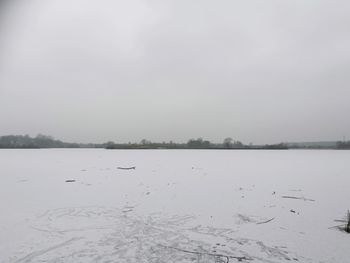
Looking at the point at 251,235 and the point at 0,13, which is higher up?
the point at 0,13

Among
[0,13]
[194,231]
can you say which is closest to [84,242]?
[194,231]

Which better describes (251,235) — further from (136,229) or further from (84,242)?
(84,242)

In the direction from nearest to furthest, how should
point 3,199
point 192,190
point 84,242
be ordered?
1. point 84,242
2. point 3,199
3. point 192,190

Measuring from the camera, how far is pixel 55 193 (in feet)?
30.8

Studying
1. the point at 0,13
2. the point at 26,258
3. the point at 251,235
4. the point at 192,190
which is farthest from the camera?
the point at 192,190

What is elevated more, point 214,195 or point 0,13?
point 0,13

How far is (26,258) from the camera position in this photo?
4008 millimetres

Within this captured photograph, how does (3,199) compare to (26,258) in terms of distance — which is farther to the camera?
(3,199)

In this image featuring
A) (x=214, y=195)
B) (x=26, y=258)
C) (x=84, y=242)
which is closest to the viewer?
(x=26, y=258)

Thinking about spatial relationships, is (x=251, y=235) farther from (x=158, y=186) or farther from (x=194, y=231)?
(x=158, y=186)

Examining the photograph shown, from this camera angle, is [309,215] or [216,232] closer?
[216,232]

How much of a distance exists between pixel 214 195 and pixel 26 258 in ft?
19.7

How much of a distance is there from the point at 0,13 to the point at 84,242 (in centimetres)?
349

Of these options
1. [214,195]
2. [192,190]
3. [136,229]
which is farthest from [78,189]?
[136,229]
